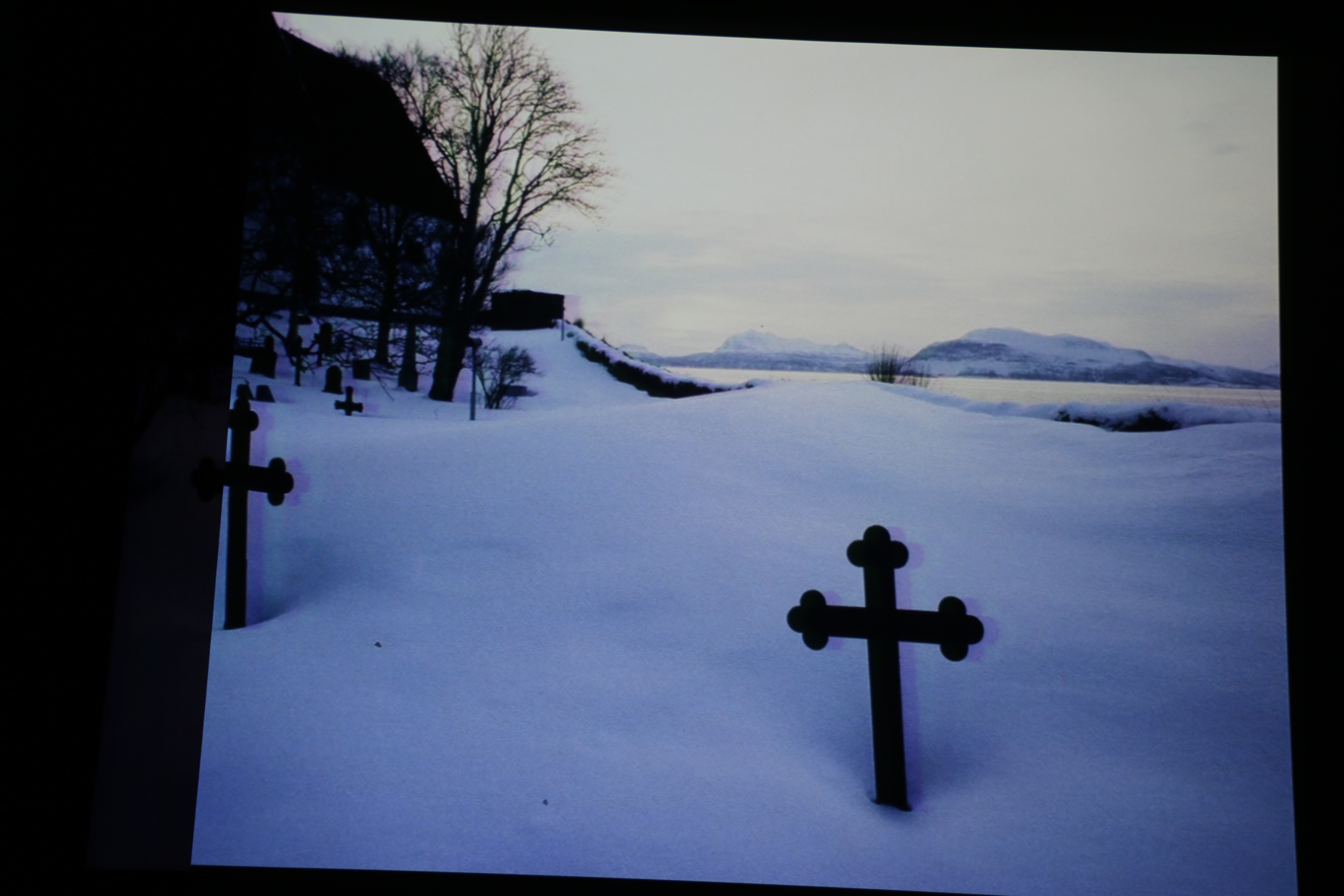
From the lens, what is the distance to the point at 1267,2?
→ 6.35ft

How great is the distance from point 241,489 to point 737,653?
6.35 ft

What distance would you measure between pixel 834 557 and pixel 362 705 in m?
1.71

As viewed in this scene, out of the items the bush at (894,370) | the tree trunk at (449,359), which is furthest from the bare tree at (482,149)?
the bush at (894,370)

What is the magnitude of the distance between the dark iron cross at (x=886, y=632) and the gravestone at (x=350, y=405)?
7.03 ft

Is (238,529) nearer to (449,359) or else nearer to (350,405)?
(350,405)

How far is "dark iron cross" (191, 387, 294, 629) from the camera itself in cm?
245

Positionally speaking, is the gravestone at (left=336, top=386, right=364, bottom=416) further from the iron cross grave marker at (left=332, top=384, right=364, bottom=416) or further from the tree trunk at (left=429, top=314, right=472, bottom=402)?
the tree trunk at (left=429, top=314, right=472, bottom=402)

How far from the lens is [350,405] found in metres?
2.96

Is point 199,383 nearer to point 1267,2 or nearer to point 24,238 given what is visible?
point 24,238

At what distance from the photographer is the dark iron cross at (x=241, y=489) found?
2.45 m

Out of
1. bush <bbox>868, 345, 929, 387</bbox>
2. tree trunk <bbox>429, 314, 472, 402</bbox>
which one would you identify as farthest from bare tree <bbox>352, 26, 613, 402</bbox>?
bush <bbox>868, 345, 929, 387</bbox>

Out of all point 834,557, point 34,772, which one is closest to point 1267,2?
point 834,557

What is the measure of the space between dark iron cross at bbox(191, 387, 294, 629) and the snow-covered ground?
0.22 feet

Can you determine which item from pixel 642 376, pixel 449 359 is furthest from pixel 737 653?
pixel 449 359
